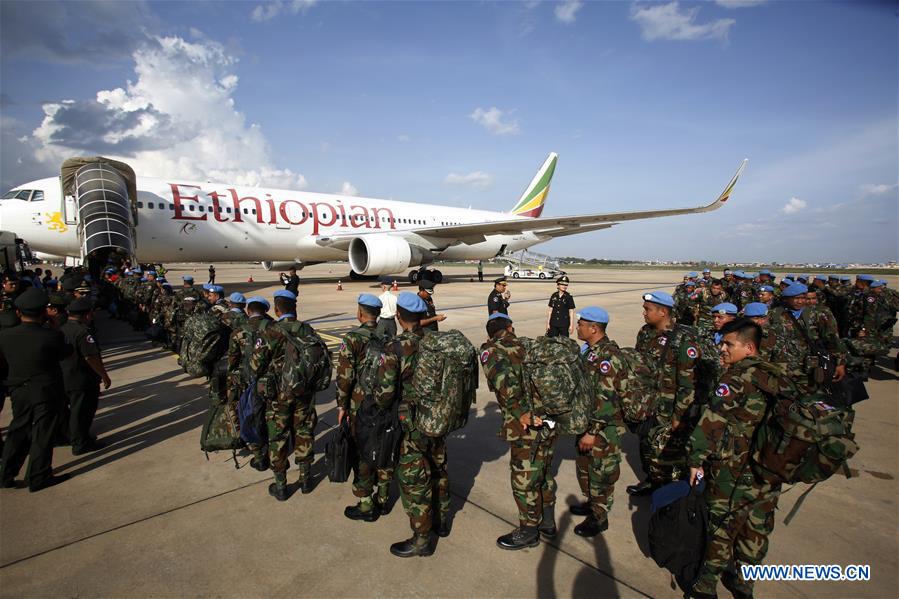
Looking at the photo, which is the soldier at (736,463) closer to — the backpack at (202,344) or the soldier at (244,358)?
the soldier at (244,358)

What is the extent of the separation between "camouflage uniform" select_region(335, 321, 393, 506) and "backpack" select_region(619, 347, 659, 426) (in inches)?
75.3

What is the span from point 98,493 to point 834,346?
8.08 meters

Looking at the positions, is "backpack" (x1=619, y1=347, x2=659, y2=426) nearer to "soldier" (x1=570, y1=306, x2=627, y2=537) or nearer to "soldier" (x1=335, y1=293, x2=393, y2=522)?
"soldier" (x1=570, y1=306, x2=627, y2=537)

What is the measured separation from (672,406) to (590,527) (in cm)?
125

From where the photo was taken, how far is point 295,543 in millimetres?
3059

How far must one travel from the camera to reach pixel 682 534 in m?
2.42

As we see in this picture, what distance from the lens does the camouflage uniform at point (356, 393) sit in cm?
323

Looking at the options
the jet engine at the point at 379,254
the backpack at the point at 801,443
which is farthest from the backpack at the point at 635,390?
the jet engine at the point at 379,254

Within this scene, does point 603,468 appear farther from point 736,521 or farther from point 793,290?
point 793,290

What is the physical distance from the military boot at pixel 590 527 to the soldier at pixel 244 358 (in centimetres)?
299

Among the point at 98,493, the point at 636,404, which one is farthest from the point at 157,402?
the point at 636,404

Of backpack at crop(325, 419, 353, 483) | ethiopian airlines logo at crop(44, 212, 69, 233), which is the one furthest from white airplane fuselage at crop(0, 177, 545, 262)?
backpack at crop(325, 419, 353, 483)

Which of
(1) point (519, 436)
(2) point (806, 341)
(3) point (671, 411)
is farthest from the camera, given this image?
(2) point (806, 341)

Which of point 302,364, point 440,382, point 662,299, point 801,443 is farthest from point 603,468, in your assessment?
point 302,364
